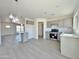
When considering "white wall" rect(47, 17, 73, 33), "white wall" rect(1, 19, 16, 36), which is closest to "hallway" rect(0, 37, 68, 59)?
"white wall" rect(1, 19, 16, 36)

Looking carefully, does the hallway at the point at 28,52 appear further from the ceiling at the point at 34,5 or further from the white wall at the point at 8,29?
the ceiling at the point at 34,5

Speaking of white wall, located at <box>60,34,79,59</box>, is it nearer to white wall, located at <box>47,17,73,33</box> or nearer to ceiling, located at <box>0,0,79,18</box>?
ceiling, located at <box>0,0,79,18</box>

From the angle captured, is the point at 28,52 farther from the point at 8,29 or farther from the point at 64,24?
the point at 64,24

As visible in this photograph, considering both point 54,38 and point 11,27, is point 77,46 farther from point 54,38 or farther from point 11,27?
point 54,38

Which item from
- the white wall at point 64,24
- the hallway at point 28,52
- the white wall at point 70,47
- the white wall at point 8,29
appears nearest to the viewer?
the white wall at point 70,47

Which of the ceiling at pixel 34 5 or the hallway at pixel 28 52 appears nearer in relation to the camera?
the hallway at pixel 28 52

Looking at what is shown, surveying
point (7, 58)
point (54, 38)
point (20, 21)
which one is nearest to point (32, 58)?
point (7, 58)

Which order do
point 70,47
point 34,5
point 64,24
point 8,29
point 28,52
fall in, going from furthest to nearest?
point 64,24
point 8,29
point 34,5
point 28,52
point 70,47

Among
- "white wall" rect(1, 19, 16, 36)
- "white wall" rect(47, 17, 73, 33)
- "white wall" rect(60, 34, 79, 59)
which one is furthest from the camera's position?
"white wall" rect(47, 17, 73, 33)

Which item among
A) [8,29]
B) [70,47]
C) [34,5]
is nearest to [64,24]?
[8,29]

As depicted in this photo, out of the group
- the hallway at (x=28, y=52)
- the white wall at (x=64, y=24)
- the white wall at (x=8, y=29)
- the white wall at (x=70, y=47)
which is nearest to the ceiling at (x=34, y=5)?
the white wall at (x=8, y=29)

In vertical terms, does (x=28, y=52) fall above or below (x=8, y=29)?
below

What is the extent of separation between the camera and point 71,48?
3.88 m

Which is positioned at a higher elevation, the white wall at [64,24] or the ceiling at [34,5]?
the ceiling at [34,5]
